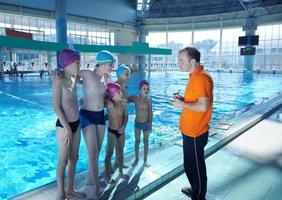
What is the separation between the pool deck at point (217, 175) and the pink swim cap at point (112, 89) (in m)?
0.93

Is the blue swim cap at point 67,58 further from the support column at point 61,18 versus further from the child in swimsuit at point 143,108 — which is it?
the support column at point 61,18

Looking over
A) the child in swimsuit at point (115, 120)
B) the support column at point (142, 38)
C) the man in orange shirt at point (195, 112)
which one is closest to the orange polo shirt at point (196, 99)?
the man in orange shirt at point (195, 112)

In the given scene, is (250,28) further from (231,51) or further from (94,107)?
(94,107)

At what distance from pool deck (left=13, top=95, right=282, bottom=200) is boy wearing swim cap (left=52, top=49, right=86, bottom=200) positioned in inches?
17.0

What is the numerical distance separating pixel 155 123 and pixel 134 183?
4.84 metres

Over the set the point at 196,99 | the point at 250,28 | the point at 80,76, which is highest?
the point at 250,28

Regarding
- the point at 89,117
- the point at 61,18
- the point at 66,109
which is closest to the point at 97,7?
the point at 61,18

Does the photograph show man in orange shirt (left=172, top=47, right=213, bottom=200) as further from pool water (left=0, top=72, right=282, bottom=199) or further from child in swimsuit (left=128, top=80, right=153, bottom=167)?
pool water (left=0, top=72, right=282, bottom=199)

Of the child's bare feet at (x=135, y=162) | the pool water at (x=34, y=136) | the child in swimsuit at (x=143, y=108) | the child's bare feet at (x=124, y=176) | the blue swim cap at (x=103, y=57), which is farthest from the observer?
the pool water at (x=34, y=136)

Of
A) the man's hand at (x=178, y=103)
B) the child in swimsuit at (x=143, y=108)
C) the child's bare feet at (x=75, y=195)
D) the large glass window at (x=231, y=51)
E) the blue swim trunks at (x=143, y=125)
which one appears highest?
the large glass window at (x=231, y=51)

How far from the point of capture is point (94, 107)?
87.0 inches

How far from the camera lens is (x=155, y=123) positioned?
7355 millimetres

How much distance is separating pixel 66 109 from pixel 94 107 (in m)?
0.29

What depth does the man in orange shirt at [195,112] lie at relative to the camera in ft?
6.33
